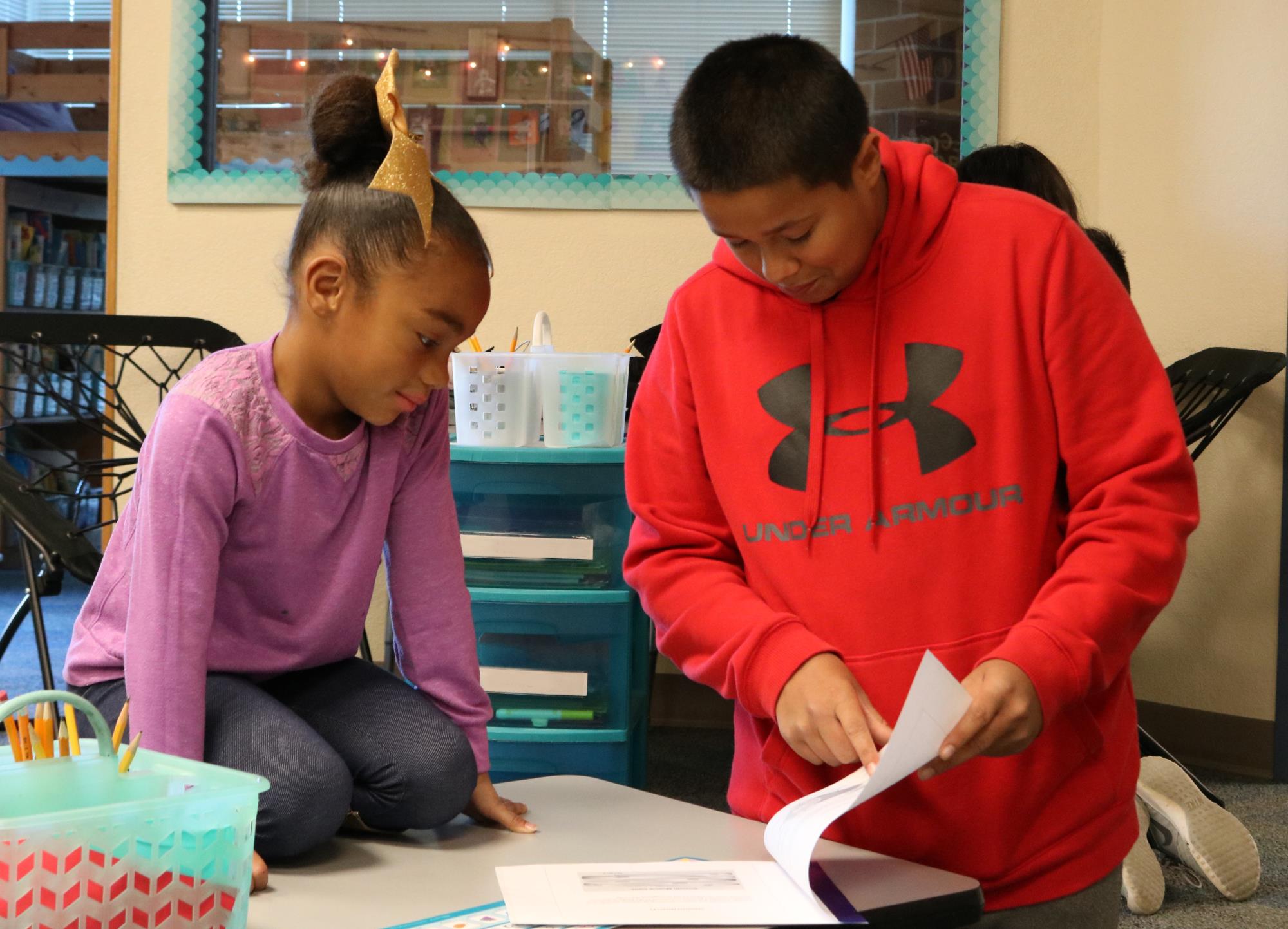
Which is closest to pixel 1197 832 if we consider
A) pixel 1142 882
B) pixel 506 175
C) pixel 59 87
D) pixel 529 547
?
pixel 1142 882

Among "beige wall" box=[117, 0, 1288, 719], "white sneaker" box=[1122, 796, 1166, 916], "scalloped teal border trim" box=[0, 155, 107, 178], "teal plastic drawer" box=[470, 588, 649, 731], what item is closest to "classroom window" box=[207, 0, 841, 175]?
"beige wall" box=[117, 0, 1288, 719]

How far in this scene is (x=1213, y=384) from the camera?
1.98 meters

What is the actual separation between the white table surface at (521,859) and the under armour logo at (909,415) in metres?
0.27

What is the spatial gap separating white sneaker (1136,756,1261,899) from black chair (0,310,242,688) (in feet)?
4.45

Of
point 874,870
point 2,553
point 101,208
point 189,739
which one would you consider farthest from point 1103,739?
point 101,208

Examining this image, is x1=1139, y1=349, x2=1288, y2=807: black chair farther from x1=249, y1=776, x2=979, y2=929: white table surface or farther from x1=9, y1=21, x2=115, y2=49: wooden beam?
x1=9, y1=21, x2=115, y2=49: wooden beam

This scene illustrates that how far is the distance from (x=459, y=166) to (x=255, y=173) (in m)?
0.39

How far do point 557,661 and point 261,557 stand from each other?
796 mm

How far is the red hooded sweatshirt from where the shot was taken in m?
0.89

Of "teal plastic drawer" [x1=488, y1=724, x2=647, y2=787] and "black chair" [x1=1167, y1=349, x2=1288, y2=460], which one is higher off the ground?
"black chair" [x1=1167, y1=349, x2=1288, y2=460]

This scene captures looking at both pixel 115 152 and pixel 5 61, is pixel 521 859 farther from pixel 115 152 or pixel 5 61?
pixel 5 61

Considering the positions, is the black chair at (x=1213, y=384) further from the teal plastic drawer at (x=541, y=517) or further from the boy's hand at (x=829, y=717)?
the boy's hand at (x=829, y=717)

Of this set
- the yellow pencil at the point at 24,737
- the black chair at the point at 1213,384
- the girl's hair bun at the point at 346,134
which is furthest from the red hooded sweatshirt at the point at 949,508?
the black chair at the point at 1213,384

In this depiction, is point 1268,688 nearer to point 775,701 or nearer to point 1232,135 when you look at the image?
point 1232,135
